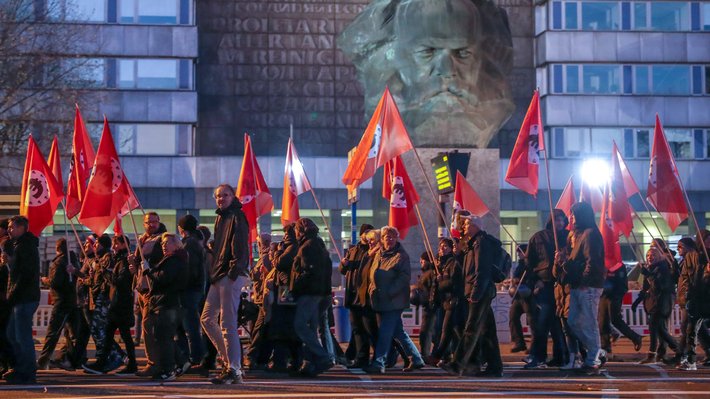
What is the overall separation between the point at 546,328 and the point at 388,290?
1911 millimetres

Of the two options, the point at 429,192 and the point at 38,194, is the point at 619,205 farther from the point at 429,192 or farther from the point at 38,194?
the point at 38,194

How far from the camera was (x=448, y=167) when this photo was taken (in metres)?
22.0

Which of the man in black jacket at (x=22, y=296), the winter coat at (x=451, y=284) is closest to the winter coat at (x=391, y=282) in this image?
the winter coat at (x=451, y=284)

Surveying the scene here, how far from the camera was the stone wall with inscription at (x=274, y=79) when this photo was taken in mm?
51375

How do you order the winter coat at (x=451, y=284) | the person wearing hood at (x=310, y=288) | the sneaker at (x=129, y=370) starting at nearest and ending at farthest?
the person wearing hood at (x=310, y=288) < the winter coat at (x=451, y=284) < the sneaker at (x=129, y=370)

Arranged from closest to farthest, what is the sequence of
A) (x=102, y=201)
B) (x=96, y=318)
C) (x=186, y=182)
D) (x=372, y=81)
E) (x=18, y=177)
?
(x=96, y=318) < (x=102, y=201) < (x=372, y=81) < (x=18, y=177) < (x=186, y=182)

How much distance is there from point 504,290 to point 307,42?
97.8 feet

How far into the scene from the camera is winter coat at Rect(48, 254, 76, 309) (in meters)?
14.0

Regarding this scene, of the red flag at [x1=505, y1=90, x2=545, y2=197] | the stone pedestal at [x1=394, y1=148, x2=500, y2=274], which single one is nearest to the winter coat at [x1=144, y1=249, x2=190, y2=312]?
the red flag at [x1=505, y1=90, x2=545, y2=197]

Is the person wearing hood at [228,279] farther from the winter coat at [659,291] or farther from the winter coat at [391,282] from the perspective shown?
the winter coat at [659,291]

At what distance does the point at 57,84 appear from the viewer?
36.4 metres

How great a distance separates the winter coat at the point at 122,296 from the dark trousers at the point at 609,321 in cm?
642

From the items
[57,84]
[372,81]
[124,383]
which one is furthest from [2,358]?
[57,84]

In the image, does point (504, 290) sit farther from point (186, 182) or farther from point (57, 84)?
point (186, 182)
